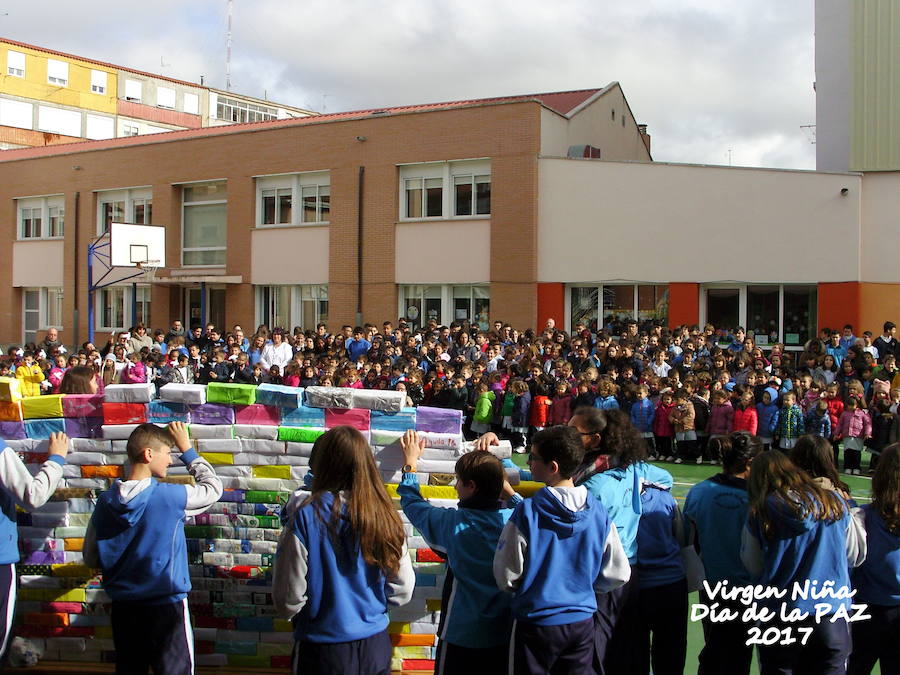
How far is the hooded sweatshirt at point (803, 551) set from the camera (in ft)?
13.2

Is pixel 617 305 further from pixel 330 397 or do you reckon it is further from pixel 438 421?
pixel 330 397

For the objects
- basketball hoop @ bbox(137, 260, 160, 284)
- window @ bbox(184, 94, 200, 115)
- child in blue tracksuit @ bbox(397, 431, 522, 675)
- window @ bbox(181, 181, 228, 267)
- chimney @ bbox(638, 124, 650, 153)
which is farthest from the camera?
window @ bbox(184, 94, 200, 115)

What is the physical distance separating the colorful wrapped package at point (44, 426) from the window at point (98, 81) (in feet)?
182

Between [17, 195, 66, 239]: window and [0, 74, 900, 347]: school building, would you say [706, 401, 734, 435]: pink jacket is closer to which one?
[0, 74, 900, 347]: school building

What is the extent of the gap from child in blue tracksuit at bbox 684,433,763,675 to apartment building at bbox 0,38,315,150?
176ft

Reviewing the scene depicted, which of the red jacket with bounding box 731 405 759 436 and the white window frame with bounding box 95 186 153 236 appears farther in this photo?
the white window frame with bounding box 95 186 153 236

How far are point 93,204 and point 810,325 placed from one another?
2464 centimetres

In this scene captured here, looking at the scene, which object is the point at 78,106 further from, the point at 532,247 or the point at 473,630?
the point at 473,630

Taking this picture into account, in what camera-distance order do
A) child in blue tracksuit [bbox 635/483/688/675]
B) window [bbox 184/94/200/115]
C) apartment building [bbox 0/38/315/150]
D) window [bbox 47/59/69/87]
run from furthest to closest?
window [bbox 184/94/200/115] → window [bbox 47/59/69/87] → apartment building [bbox 0/38/315/150] → child in blue tracksuit [bbox 635/483/688/675]

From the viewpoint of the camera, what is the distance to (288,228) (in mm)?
26750

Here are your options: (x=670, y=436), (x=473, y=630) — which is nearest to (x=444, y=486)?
(x=473, y=630)

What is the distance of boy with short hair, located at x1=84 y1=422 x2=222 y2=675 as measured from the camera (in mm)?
4008

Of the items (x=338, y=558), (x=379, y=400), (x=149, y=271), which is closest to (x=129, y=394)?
(x=379, y=400)

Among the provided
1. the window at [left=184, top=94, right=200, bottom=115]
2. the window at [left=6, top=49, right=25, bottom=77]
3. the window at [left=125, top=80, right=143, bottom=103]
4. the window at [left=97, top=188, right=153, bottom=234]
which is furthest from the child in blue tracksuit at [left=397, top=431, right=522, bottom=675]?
the window at [left=184, top=94, right=200, bottom=115]
